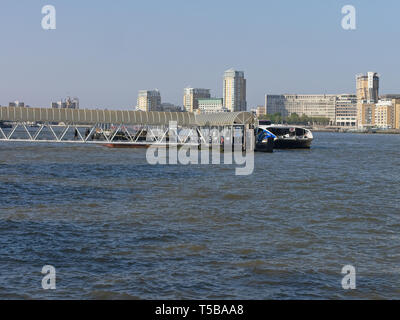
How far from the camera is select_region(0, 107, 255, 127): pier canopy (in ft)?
271

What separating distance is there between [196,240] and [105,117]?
67011 millimetres

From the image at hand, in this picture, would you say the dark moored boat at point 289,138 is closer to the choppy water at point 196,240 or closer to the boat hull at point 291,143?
the boat hull at point 291,143

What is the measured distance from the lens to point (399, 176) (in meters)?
50.0

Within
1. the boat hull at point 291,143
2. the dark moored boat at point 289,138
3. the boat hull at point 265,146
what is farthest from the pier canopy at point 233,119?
the boat hull at point 291,143

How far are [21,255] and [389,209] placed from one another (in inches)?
690

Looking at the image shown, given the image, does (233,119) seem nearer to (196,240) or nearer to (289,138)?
(289,138)

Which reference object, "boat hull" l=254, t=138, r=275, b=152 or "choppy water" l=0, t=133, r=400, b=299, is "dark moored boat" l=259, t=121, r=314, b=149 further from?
"choppy water" l=0, t=133, r=400, b=299

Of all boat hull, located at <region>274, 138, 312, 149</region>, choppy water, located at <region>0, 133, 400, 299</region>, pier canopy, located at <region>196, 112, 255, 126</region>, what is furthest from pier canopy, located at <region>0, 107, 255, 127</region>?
choppy water, located at <region>0, 133, 400, 299</region>

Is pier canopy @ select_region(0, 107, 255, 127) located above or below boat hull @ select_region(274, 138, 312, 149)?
above

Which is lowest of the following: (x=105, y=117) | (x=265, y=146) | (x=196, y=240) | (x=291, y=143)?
(x=196, y=240)

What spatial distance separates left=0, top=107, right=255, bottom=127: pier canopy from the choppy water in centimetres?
4500

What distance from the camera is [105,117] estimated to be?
85.8 metres

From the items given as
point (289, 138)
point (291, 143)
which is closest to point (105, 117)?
point (289, 138)
